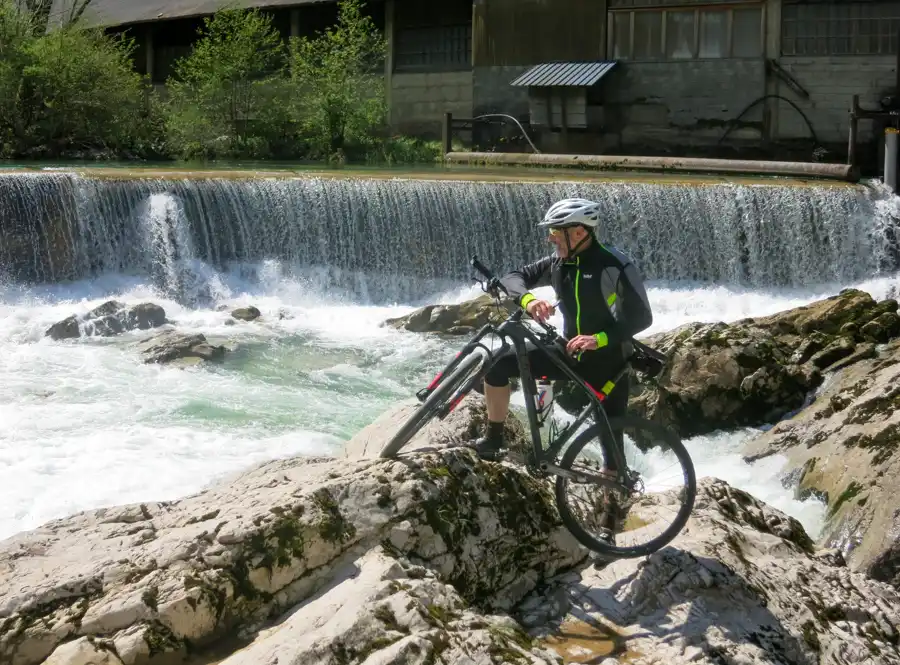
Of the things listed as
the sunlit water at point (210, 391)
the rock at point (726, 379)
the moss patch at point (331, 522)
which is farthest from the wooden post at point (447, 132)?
the moss patch at point (331, 522)

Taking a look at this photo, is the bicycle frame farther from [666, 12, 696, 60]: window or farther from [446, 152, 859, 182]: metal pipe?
[666, 12, 696, 60]: window

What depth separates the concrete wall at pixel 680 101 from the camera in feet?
71.6

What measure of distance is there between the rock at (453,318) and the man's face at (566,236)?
8.42m

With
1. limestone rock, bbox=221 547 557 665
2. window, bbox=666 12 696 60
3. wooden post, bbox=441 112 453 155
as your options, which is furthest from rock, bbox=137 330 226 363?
window, bbox=666 12 696 60

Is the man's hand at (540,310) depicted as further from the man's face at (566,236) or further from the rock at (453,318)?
the rock at (453,318)

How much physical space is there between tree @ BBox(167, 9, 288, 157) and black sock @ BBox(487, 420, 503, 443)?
22.2m

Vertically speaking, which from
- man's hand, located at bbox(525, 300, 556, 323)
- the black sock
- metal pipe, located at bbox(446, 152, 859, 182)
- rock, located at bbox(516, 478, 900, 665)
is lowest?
rock, located at bbox(516, 478, 900, 665)

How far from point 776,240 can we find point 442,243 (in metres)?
4.57

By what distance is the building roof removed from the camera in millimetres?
27938

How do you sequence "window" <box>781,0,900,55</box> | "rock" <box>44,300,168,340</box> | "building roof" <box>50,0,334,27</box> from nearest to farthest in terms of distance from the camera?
"rock" <box>44,300,168,340</box>
"window" <box>781,0,900,55</box>
"building roof" <box>50,0,334,27</box>

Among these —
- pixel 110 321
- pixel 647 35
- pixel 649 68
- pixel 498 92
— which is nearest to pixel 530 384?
pixel 110 321

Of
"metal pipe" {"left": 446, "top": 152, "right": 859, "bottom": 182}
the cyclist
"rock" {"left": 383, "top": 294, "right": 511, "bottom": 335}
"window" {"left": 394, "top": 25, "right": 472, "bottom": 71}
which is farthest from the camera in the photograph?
"window" {"left": 394, "top": 25, "right": 472, "bottom": 71}

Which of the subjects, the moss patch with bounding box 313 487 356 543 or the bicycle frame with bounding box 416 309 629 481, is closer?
the moss patch with bounding box 313 487 356 543

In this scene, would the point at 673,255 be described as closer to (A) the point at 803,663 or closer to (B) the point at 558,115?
(B) the point at 558,115
